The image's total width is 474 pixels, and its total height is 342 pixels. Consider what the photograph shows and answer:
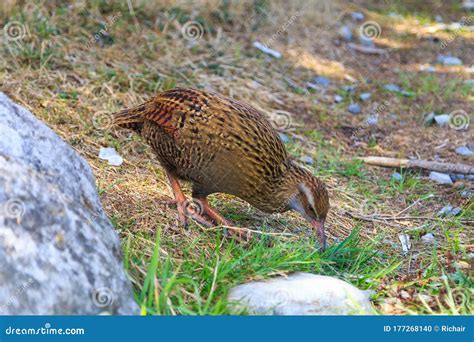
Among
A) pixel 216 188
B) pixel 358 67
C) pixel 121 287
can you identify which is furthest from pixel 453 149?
pixel 121 287

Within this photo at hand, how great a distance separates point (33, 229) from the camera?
11.7 feet

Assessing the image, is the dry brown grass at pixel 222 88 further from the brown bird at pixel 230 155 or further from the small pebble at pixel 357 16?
the small pebble at pixel 357 16

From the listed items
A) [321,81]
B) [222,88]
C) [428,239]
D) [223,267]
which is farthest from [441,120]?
[223,267]

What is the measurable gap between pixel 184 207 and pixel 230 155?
1.97 ft

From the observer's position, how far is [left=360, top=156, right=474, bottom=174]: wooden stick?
6.81 metres

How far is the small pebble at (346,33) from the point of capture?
10638 mm

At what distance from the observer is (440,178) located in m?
6.83

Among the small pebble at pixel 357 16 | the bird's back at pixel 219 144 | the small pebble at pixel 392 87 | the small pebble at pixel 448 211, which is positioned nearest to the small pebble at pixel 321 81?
the small pebble at pixel 392 87

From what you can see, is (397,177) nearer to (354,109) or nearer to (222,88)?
(354,109)

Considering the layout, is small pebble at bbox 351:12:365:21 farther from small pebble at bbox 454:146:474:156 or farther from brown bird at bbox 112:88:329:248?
brown bird at bbox 112:88:329:248

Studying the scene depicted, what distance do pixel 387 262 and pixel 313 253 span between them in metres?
0.67

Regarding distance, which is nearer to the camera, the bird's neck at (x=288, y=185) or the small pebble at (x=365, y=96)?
the bird's neck at (x=288, y=185)

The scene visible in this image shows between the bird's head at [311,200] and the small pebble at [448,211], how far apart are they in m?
1.50

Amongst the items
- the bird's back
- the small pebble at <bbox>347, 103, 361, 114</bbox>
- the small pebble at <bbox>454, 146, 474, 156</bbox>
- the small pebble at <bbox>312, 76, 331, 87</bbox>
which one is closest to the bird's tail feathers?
the bird's back
